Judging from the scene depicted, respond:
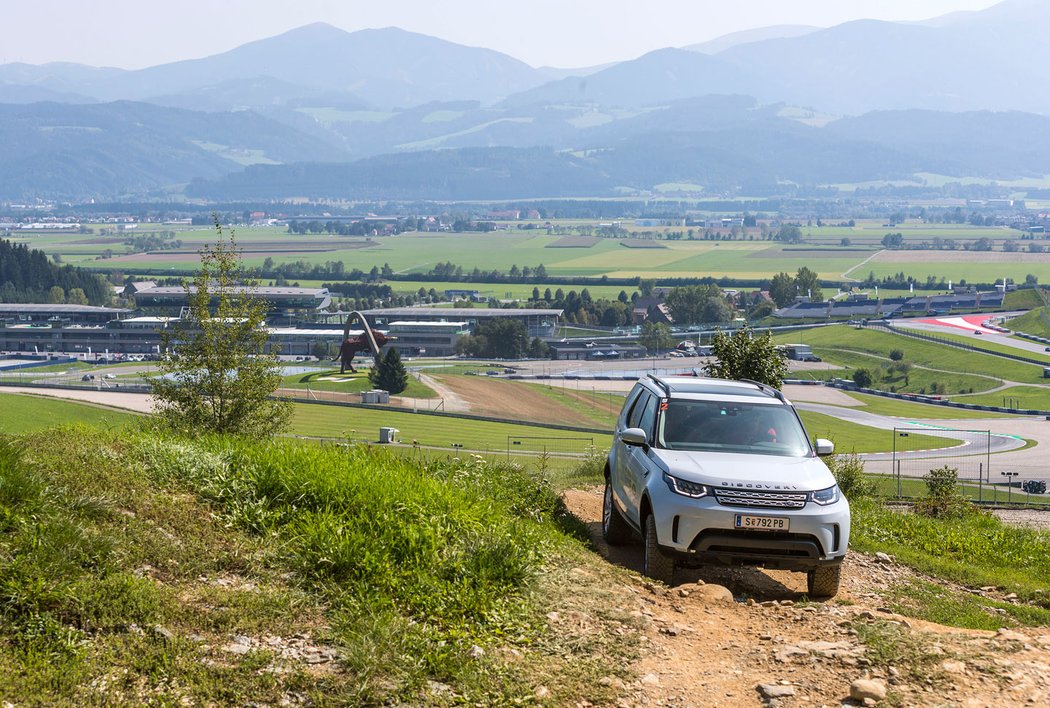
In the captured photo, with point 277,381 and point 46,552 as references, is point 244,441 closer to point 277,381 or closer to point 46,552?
point 46,552

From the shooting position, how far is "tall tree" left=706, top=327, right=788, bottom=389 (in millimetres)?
21672

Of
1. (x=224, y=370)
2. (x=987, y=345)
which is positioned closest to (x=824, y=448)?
(x=224, y=370)

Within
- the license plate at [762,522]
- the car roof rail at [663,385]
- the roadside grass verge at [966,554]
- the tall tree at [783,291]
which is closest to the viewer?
the license plate at [762,522]

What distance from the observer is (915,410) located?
80625 mm

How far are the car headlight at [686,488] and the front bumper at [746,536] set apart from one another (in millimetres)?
48

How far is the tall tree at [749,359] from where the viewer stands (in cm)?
2167

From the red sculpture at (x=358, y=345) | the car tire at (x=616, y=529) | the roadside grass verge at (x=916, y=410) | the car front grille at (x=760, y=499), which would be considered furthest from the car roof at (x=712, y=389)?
the red sculpture at (x=358, y=345)

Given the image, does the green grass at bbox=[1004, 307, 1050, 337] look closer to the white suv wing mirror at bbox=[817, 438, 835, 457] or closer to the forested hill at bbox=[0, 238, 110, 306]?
the forested hill at bbox=[0, 238, 110, 306]

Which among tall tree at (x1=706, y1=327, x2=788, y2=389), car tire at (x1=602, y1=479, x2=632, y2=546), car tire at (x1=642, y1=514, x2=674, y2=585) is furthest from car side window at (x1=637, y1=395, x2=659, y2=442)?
tall tree at (x1=706, y1=327, x2=788, y2=389)

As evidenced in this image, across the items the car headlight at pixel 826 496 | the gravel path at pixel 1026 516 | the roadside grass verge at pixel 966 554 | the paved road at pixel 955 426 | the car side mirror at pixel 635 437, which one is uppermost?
the car side mirror at pixel 635 437

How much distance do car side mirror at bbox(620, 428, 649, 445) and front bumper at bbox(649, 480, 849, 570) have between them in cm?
110

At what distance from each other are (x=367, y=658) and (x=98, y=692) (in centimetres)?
138

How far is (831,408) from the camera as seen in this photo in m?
79.0

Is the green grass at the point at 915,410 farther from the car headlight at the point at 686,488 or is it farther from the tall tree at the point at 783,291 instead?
the car headlight at the point at 686,488
